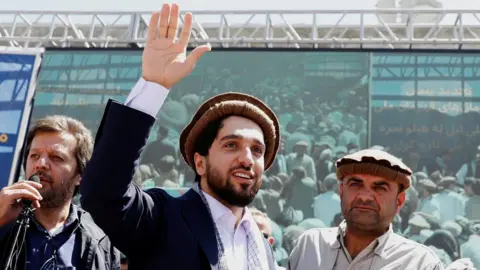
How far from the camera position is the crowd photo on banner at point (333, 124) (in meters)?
7.08

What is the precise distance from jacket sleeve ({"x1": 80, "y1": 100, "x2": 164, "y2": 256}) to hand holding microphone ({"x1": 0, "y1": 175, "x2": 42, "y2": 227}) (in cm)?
48

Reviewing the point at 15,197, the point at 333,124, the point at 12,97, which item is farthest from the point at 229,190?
the point at 333,124

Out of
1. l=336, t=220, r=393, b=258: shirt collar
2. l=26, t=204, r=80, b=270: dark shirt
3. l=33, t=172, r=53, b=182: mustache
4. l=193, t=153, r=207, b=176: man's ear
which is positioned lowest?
l=26, t=204, r=80, b=270: dark shirt

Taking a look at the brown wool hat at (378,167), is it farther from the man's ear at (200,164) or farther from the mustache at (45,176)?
the mustache at (45,176)

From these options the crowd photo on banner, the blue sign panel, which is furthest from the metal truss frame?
the blue sign panel

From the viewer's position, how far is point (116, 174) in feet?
4.26

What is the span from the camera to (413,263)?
205cm

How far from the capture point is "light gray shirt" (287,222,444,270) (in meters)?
2.07

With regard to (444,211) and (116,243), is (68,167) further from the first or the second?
(444,211)

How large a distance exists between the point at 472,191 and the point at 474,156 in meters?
0.49

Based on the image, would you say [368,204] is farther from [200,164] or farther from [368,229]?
[200,164]

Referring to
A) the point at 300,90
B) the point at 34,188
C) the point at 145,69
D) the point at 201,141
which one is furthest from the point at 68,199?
the point at 300,90

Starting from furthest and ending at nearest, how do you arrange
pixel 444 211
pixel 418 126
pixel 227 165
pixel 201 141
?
pixel 418 126
pixel 444 211
pixel 201 141
pixel 227 165

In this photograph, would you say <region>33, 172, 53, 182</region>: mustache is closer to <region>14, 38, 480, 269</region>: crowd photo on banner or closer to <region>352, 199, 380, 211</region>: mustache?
<region>352, 199, 380, 211</region>: mustache
